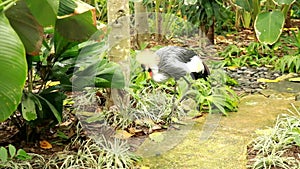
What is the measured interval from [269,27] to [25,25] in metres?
2.81

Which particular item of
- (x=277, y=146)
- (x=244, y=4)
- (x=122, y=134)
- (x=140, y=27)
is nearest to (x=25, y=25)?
(x=122, y=134)

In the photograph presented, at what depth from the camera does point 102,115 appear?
3301 mm

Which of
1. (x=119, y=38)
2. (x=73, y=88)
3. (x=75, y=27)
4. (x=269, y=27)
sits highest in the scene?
(x=75, y=27)

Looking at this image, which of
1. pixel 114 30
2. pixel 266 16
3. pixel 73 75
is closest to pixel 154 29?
pixel 266 16

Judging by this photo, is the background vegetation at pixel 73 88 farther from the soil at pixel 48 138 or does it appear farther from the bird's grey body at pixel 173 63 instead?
the bird's grey body at pixel 173 63

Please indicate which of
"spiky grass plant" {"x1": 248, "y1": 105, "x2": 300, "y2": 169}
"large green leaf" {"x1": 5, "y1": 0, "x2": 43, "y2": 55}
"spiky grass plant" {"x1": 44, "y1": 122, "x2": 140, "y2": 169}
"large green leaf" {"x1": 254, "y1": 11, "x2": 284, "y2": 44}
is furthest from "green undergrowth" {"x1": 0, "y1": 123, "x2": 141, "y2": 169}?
"large green leaf" {"x1": 254, "y1": 11, "x2": 284, "y2": 44}

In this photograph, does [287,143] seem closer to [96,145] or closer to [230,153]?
[230,153]

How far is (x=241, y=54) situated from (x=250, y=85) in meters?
0.98

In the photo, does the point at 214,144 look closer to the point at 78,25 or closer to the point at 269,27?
the point at 78,25

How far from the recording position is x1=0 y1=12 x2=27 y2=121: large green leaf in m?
1.94

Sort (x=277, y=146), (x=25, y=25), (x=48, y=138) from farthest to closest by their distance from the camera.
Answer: (x=48, y=138)
(x=277, y=146)
(x=25, y=25)

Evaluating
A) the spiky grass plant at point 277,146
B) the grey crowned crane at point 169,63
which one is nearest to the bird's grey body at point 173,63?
the grey crowned crane at point 169,63

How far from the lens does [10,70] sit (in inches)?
76.5

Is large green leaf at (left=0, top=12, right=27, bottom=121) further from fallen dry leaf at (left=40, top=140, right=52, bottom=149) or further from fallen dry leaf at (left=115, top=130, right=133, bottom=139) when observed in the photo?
fallen dry leaf at (left=115, top=130, right=133, bottom=139)
